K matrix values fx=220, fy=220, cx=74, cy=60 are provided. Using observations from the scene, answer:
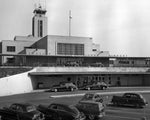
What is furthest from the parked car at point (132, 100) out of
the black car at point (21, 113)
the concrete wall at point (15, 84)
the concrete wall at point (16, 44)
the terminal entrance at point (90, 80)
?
the concrete wall at point (16, 44)

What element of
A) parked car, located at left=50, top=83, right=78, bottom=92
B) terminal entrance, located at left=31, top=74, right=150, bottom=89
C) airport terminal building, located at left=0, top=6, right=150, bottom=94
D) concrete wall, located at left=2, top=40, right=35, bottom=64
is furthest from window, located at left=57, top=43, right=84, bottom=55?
parked car, located at left=50, top=83, right=78, bottom=92

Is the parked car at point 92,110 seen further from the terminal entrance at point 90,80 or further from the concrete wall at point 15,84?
the terminal entrance at point 90,80

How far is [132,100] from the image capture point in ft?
76.9

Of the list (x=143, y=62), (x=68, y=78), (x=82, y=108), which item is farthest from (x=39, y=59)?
(x=82, y=108)

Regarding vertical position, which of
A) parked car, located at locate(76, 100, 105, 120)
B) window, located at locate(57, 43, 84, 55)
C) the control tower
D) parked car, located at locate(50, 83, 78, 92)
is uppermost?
the control tower

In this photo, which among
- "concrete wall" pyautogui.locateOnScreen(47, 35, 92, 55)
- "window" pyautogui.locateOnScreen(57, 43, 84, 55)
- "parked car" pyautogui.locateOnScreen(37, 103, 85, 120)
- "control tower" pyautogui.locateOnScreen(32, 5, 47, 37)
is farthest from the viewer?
"control tower" pyautogui.locateOnScreen(32, 5, 47, 37)

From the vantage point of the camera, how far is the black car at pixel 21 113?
14.9 meters

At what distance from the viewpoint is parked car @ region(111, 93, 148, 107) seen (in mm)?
23000

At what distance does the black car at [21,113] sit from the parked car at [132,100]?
1097 cm

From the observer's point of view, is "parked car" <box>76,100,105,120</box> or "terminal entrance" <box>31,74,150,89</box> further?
"terminal entrance" <box>31,74,150,89</box>

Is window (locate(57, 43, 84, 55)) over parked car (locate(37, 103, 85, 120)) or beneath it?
over

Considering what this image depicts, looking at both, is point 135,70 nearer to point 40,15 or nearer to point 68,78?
point 68,78

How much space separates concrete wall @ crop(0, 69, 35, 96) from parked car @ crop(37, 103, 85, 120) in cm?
1653

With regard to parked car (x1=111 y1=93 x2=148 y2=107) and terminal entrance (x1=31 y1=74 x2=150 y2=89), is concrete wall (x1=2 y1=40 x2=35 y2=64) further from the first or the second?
parked car (x1=111 y1=93 x2=148 y2=107)
